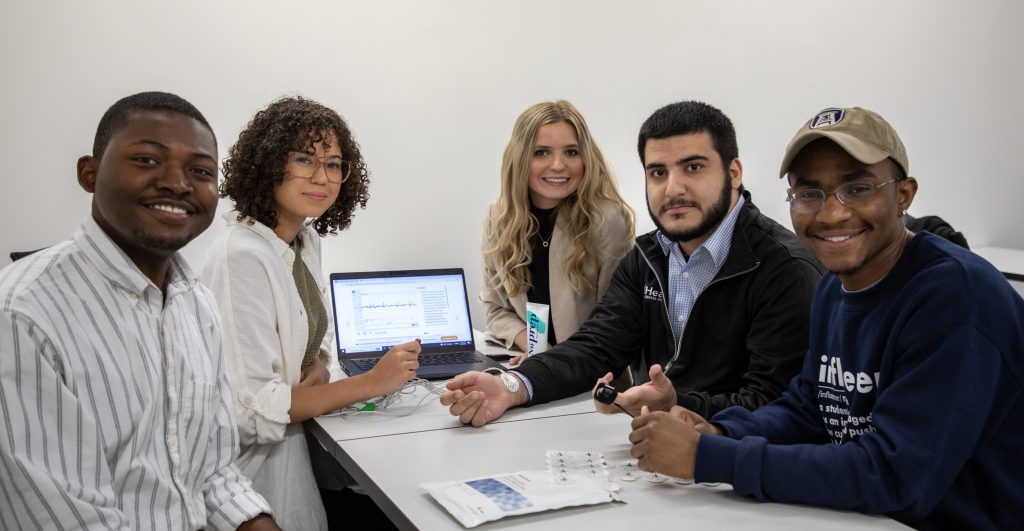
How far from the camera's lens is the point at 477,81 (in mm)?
4035

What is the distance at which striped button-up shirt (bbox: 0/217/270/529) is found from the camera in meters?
1.17

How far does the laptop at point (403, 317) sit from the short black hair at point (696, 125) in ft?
2.84

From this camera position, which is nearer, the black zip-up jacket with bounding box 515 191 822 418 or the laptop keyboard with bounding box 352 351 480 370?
the black zip-up jacket with bounding box 515 191 822 418

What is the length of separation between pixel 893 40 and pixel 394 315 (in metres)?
3.30

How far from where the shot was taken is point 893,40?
14.8 ft

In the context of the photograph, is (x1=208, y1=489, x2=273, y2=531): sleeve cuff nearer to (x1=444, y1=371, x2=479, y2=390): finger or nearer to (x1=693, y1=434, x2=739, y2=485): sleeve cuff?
(x1=444, y1=371, x2=479, y2=390): finger

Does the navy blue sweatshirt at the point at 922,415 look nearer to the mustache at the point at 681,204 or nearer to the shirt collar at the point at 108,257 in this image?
the mustache at the point at 681,204

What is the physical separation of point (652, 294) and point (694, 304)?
19cm

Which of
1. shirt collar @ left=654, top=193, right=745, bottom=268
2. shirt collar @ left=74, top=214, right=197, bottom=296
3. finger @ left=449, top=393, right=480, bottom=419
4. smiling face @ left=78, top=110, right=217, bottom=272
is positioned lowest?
finger @ left=449, top=393, right=480, bottom=419

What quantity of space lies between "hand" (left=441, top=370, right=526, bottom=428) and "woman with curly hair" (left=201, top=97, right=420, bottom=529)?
15cm

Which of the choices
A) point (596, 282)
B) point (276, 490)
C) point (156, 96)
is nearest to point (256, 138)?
point (156, 96)

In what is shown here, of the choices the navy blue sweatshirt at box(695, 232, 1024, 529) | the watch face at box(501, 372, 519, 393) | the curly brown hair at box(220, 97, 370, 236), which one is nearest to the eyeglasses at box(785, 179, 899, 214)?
the navy blue sweatshirt at box(695, 232, 1024, 529)

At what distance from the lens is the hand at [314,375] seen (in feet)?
6.97

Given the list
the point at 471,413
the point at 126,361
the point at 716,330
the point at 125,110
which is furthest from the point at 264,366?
the point at 716,330
